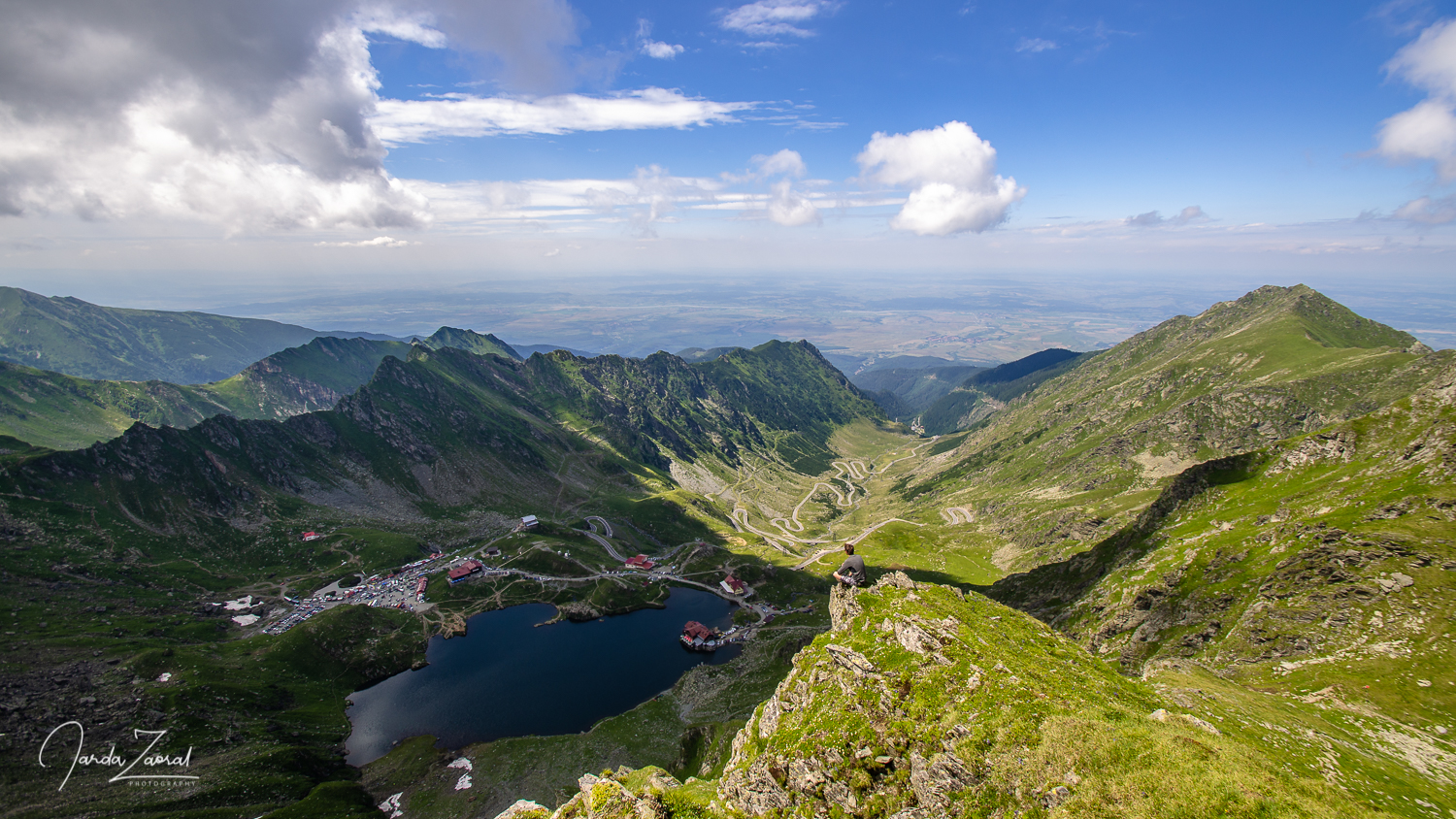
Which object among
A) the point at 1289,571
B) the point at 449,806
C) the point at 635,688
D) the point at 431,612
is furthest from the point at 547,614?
the point at 1289,571

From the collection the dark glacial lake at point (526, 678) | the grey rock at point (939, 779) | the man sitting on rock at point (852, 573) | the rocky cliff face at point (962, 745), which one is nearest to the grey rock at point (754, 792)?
the rocky cliff face at point (962, 745)

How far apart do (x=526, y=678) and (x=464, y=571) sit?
5225 cm

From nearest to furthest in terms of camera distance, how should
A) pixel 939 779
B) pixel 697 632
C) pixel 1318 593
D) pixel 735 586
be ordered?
pixel 939 779 < pixel 1318 593 < pixel 697 632 < pixel 735 586

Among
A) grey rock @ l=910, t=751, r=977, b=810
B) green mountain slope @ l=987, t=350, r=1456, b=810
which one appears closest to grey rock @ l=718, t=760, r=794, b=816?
grey rock @ l=910, t=751, r=977, b=810

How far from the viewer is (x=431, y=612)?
142000 millimetres

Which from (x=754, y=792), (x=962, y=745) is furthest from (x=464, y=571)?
(x=962, y=745)

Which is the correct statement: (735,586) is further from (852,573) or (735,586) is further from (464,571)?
(852,573)

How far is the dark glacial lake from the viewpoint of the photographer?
342 ft

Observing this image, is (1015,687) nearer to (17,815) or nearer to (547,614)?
(17,815)

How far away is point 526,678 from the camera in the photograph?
122 metres

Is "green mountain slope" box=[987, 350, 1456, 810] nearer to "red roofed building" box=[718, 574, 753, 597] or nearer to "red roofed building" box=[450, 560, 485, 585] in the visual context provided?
"red roofed building" box=[718, 574, 753, 597]

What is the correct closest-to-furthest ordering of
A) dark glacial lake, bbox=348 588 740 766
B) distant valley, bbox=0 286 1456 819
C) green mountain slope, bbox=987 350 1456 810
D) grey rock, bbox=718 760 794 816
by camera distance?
distant valley, bbox=0 286 1456 819, grey rock, bbox=718 760 794 816, green mountain slope, bbox=987 350 1456 810, dark glacial lake, bbox=348 588 740 766

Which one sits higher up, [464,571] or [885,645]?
[885,645]

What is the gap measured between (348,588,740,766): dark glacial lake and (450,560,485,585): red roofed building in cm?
1831
